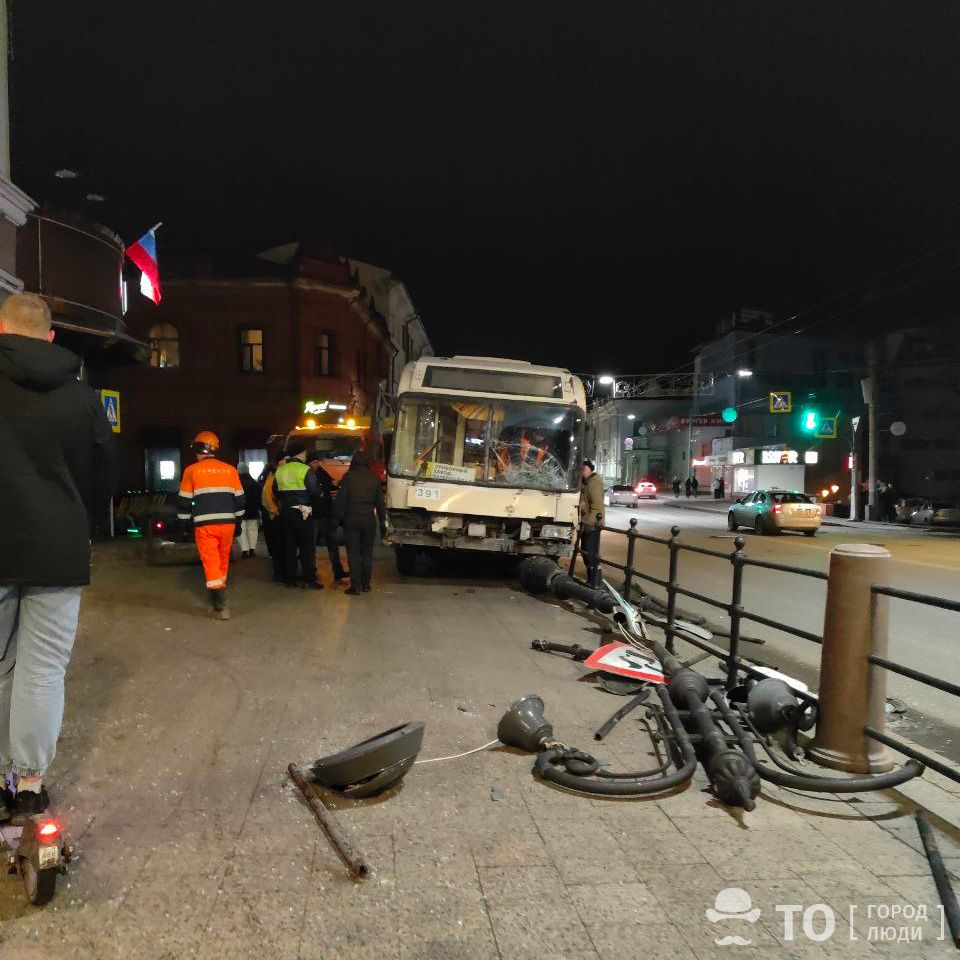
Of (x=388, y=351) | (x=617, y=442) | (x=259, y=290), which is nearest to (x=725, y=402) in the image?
(x=617, y=442)

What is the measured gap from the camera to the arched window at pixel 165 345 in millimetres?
29391

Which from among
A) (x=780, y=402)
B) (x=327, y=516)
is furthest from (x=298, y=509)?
(x=780, y=402)

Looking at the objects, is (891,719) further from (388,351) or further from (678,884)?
(388,351)

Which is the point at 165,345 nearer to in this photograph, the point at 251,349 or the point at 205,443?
the point at 251,349

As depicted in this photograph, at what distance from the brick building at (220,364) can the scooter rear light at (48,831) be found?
27.4 metres

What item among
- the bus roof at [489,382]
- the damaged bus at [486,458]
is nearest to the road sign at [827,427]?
the damaged bus at [486,458]

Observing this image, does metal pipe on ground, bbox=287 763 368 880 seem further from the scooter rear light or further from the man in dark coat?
the man in dark coat

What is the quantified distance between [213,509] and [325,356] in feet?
82.0

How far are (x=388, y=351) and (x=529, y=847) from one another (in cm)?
4159

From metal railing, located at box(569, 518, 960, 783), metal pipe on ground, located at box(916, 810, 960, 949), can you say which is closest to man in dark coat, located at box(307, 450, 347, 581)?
metal railing, located at box(569, 518, 960, 783)

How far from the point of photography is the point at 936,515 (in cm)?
2775

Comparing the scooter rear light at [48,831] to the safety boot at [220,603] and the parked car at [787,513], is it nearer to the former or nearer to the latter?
the safety boot at [220,603]

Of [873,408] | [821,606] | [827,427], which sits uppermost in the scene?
[873,408]

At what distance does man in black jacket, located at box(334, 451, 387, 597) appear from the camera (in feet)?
29.7
